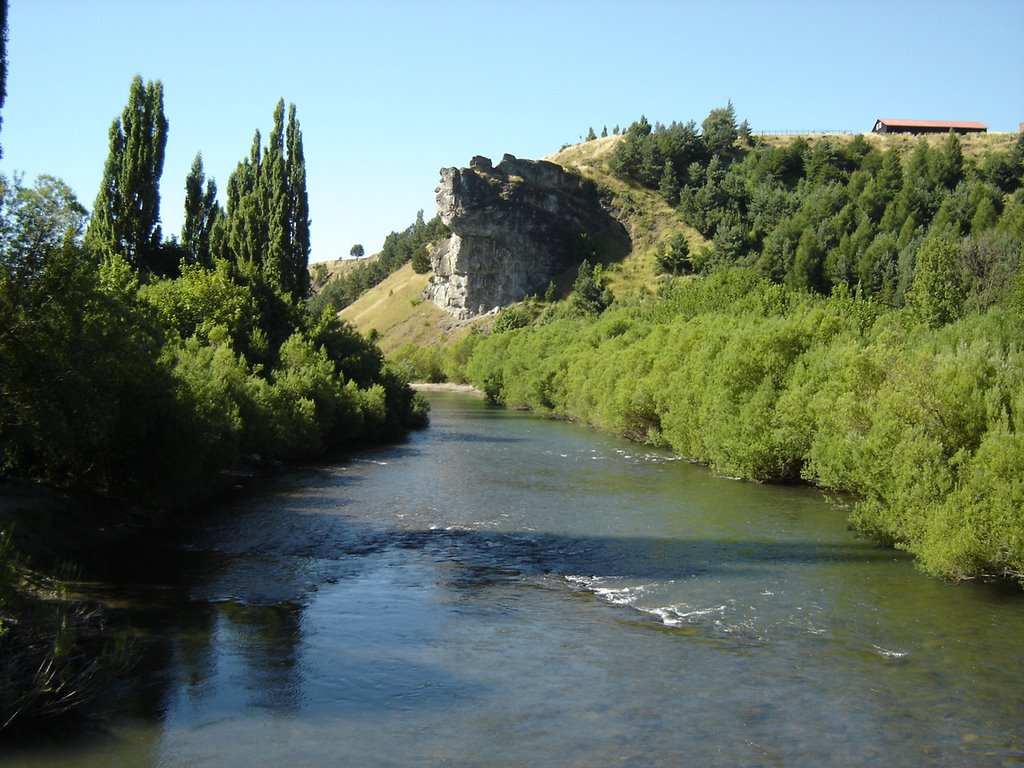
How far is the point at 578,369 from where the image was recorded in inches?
2992

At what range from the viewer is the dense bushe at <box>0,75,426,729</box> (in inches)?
742

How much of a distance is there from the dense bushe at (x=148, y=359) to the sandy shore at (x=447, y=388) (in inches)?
1721

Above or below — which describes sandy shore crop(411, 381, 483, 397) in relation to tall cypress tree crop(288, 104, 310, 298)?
below

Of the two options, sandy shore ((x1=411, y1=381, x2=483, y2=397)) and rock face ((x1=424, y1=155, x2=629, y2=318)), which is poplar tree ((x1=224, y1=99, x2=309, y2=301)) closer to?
sandy shore ((x1=411, y1=381, x2=483, y2=397))

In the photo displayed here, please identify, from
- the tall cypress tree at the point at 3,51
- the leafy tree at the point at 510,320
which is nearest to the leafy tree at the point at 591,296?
the leafy tree at the point at 510,320

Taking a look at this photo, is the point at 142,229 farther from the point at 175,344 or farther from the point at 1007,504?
the point at 1007,504

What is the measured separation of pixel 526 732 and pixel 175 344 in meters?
31.5

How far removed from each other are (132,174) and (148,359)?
32085 mm

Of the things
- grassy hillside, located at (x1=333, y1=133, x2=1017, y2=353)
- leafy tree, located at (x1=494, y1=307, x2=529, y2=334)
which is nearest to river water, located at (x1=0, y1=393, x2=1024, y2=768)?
leafy tree, located at (x1=494, y1=307, x2=529, y2=334)

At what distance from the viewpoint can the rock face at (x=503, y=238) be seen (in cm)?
15638

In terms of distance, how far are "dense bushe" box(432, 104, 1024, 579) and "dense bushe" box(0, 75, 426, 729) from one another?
1909 centimetres

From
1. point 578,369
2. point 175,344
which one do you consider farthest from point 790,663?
point 578,369

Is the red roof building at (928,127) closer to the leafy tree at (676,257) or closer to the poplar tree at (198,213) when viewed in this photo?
the leafy tree at (676,257)

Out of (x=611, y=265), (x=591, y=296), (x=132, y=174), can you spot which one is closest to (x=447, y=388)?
(x=591, y=296)
